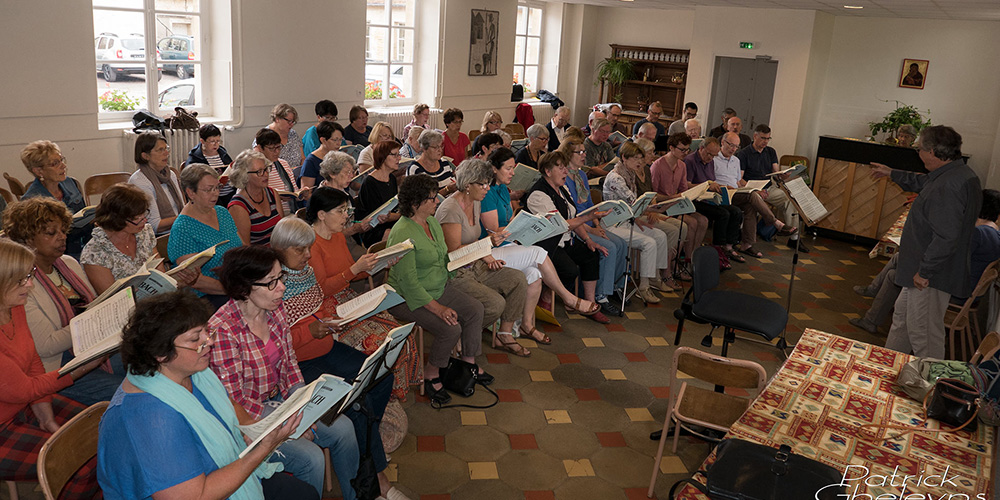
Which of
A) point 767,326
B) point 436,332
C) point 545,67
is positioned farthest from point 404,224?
point 545,67

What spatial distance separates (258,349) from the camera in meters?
3.11

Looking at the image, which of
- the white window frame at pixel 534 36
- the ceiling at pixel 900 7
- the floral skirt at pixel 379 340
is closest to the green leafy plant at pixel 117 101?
the floral skirt at pixel 379 340

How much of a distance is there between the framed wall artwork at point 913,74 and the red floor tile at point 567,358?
342 inches

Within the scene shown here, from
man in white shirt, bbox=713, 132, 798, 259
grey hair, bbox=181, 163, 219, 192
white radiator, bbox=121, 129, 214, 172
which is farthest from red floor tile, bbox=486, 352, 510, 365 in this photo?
man in white shirt, bbox=713, 132, 798, 259

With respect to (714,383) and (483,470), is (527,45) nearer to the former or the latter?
(483,470)

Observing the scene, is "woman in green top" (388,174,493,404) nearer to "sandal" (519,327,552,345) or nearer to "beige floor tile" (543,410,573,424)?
"beige floor tile" (543,410,573,424)

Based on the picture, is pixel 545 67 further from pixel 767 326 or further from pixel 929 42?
pixel 767 326

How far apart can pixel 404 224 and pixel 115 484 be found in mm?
2608

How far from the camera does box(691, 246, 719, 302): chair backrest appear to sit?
484 centimetres

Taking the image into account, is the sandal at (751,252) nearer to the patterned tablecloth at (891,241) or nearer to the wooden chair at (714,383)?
the patterned tablecloth at (891,241)

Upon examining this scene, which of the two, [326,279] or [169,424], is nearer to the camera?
[169,424]

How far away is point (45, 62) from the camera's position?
6.47m

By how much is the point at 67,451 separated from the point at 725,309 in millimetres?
3877

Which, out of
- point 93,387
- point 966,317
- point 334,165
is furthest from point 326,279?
point 966,317
